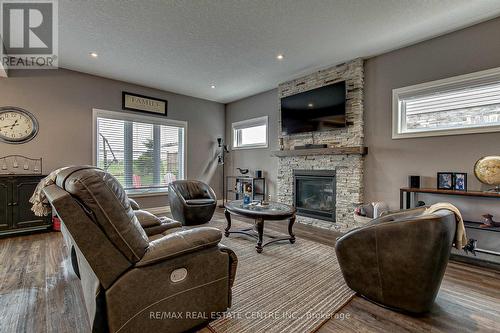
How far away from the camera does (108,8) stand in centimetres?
261

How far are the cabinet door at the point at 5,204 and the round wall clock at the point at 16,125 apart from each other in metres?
0.76

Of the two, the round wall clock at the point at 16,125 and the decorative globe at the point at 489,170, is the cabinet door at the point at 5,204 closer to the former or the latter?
the round wall clock at the point at 16,125

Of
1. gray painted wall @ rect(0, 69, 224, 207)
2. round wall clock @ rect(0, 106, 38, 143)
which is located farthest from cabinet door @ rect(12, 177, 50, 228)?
round wall clock @ rect(0, 106, 38, 143)

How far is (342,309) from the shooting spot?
1.89m

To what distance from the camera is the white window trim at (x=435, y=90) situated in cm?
284

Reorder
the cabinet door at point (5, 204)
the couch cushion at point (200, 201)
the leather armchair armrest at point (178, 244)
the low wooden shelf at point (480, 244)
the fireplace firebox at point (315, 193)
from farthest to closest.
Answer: the fireplace firebox at point (315, 193), the couch cushion at point (200, 201), the cabinet door at point (5, 204), the low wooden shelf at point (480, 244), the leather armchair armrest at point (178, 244)

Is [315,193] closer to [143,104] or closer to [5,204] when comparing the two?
[143,104]

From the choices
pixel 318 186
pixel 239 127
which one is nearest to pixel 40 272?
pixel 318 186

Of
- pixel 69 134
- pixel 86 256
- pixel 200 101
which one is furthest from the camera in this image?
pixel 200 101

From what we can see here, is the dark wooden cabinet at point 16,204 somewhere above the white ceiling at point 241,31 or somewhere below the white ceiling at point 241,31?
below

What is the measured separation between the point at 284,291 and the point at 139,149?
445 centimetres

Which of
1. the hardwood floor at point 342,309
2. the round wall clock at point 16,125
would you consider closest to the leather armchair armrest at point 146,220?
the hardwood floor at point 342,309

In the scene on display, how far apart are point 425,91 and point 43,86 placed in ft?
20.0

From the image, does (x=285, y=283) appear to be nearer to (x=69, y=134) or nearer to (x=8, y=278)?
(x=8, y=278)
